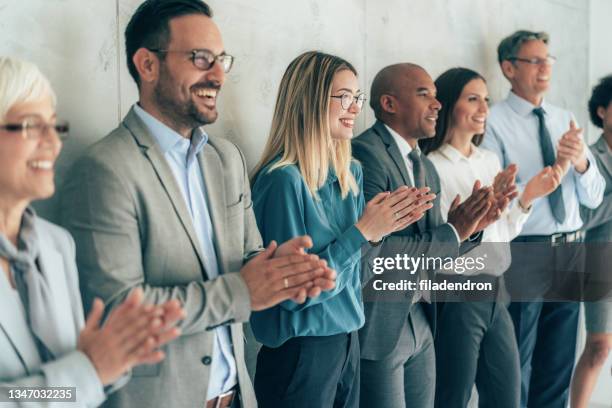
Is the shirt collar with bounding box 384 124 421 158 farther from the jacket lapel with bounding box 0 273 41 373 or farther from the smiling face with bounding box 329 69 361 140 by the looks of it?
the jacket lapel with bounding box 0 273 41 373

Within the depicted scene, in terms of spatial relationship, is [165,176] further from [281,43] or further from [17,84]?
[281,43]

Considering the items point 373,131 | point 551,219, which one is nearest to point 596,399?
point 551,219

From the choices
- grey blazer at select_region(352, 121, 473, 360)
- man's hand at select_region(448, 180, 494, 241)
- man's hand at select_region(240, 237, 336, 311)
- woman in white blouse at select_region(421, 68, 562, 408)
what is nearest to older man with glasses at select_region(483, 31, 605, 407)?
woman in white blouse at select_region(421, 68, 562, 408)

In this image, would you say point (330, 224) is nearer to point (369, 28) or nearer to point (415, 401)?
point (415, 401)

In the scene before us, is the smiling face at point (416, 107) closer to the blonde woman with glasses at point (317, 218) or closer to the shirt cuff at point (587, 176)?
the blonde woman with glasses at point (317, 218)

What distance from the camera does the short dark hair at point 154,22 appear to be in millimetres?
2104

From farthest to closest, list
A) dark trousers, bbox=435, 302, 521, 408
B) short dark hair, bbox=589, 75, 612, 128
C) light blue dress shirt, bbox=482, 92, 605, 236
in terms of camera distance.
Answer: short dark hair, bbox=589, 75, 612, 128
light blue dress shirt, bbox=482, 92, 605, 236
dark trousers, bbox=435, 302, 521, 408

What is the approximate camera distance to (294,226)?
2471 millimetres

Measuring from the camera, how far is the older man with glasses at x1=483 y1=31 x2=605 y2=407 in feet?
12.1

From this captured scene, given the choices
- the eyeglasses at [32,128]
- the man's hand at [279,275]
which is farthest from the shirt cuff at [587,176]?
the eyeglasses at [32,128]

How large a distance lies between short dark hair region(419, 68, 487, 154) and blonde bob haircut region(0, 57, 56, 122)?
2.05 metres

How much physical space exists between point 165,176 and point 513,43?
96.0 inches

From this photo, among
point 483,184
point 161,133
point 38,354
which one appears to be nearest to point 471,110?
point 483,184

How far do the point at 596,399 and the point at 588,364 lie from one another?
0.32m
